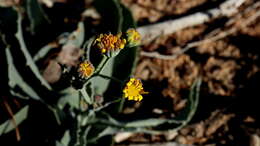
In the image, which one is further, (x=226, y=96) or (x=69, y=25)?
(x=69, y=25)

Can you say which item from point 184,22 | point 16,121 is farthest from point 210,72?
point 16,121

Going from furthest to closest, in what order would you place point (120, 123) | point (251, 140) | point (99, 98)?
1. point (251, 140)
2. point (120, 123)
3. point (99, 98)

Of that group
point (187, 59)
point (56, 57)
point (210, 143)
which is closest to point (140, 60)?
point (187, 59)

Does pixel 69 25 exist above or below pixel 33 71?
above

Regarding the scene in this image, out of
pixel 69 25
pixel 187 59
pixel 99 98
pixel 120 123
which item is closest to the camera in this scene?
pixel 99 98

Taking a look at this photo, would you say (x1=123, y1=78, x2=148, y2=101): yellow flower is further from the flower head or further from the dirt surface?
the dirt surface

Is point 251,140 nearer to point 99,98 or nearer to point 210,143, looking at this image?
point 210,143

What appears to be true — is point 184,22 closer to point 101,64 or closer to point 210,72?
point 210,72

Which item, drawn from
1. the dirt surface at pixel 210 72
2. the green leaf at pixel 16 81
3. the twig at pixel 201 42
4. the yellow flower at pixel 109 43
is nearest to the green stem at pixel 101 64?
the yellow flower at pixel 109 43
